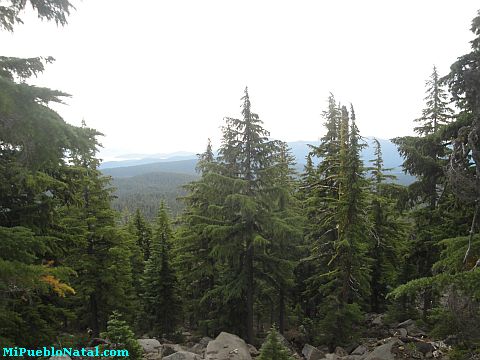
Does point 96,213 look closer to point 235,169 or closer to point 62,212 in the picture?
point 62,212

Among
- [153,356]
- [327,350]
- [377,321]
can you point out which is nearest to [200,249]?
[153,356]

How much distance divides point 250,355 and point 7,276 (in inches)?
479

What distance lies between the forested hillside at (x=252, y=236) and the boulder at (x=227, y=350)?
6.3 inches

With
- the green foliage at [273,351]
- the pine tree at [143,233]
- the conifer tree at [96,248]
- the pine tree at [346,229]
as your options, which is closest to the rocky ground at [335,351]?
the pine tree at [346,229]

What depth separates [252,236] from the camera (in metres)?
16.3

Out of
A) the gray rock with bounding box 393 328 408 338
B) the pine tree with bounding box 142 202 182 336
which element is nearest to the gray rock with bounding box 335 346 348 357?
the gray rock with bounding box 393 328 408 338

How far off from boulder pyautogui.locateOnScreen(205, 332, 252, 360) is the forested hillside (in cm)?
16

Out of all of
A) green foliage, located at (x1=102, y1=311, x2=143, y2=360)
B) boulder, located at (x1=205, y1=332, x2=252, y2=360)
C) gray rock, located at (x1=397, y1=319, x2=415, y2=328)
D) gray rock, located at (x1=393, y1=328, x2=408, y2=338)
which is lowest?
gray rock, located at (x1=397, y1=319, x2=415, y2=328)

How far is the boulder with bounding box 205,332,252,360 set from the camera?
1376 cm

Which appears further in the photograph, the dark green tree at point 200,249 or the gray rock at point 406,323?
the gray rock at point 406,323

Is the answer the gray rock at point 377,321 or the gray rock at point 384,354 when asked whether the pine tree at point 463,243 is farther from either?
the gray rock at point 377,321

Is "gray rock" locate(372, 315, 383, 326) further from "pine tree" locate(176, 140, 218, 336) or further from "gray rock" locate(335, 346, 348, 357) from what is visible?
"pine tree" locate(176, 140, 218, 336)

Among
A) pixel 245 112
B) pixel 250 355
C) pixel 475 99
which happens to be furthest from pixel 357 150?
pixel 250 355

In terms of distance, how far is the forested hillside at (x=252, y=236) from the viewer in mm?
6500
